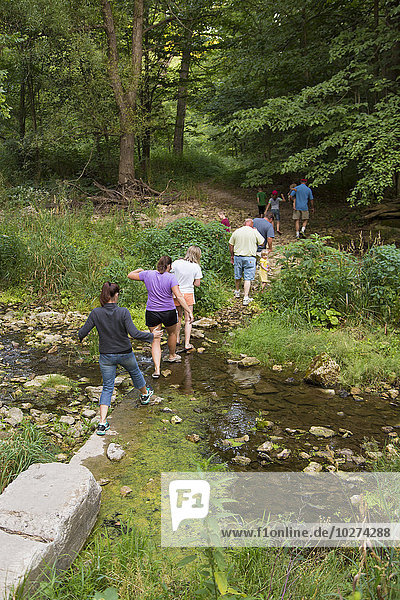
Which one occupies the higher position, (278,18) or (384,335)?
(278,18)

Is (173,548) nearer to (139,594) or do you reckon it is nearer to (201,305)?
(139,594)

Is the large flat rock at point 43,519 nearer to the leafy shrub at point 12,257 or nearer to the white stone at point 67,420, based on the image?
the white stone at point 67,420

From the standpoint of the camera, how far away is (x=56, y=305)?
10219 mm

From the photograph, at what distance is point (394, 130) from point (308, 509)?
12.1 metres

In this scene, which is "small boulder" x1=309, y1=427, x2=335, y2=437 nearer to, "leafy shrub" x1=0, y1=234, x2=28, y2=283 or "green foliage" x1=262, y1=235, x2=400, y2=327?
"green foliage" x1=262, y1=235, x2=400, y2=327

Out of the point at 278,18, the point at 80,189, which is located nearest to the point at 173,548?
the point at 80,189

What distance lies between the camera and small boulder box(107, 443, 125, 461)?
15.4 feet

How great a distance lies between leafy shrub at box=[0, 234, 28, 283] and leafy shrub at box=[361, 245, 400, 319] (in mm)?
7766

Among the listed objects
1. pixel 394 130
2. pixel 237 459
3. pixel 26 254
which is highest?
pixel 394 130

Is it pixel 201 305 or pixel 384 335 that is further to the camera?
pixel 201 305

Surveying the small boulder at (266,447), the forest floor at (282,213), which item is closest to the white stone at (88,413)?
the small boulder at (266,447)

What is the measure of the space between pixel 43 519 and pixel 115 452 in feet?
5.25

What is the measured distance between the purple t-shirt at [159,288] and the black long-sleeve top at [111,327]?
167 centimetres

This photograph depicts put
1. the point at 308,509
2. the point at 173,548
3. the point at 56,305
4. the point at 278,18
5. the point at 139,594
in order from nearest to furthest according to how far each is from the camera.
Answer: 1. the point at 139,594
2. the point at 173,548
3. the point at 308,509
4. the point at 56,305
5. the point at 278,18
